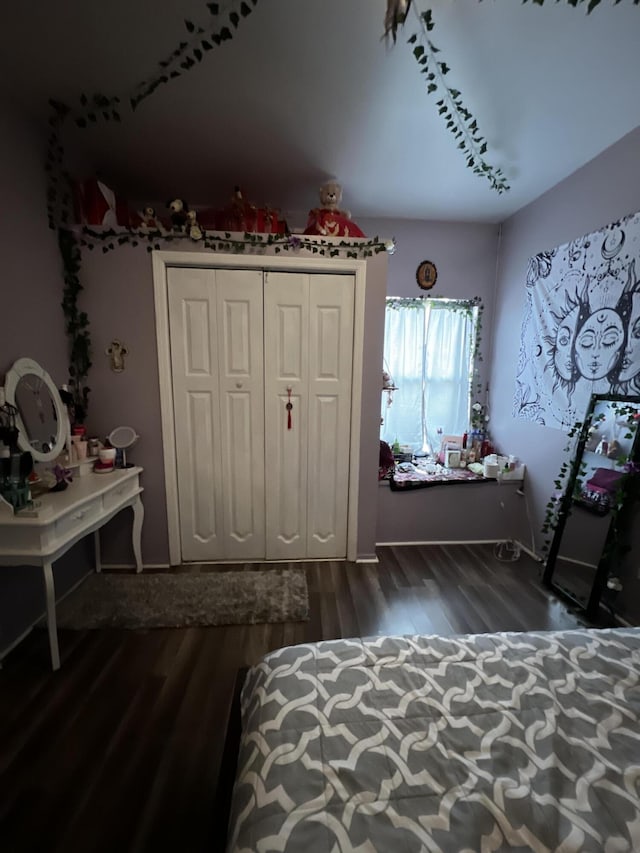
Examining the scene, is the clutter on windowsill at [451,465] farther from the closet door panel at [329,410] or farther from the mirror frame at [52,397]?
the mirror frame at [52,397]

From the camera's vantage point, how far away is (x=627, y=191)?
1.95 m

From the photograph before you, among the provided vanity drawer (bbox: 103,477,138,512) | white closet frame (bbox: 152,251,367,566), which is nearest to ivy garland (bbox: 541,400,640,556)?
white closet frame (bbox: 152,251,367,566)

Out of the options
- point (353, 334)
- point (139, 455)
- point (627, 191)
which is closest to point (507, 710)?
point (353, 334)

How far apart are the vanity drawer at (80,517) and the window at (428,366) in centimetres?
220

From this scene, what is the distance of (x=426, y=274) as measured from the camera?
3.05m

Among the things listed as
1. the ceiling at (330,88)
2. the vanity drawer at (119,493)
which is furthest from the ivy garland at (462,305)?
the vanity drawer at (119,493)

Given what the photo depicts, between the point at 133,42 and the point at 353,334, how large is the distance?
1.64 m

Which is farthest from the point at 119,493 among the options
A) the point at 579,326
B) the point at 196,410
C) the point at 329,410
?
the point at 579,326

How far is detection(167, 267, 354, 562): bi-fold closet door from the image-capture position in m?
2.27

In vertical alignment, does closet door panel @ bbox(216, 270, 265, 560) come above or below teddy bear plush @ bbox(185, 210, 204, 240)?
below

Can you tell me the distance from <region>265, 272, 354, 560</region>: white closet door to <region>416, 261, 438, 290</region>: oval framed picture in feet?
3.48

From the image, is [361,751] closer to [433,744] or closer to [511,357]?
[433,744]

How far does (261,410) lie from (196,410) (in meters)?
0.43

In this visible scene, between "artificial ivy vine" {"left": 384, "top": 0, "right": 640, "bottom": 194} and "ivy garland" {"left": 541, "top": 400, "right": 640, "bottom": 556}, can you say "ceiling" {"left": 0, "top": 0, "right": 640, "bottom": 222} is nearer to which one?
"artificial ivy vine" {"left": 384, "top": 0, "right": 640, "bottom": 194}
